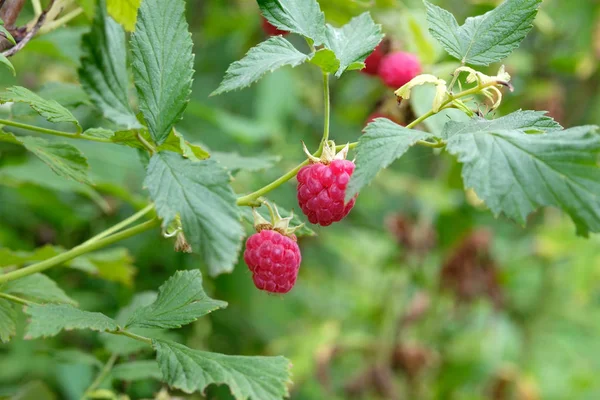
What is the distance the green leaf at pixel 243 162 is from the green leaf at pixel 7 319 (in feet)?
1.08

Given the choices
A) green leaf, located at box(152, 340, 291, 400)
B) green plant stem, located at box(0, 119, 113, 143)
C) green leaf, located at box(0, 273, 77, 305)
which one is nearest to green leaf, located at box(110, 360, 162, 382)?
green leaf, located at box(0, 273, 77, 305)

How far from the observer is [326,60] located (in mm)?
677

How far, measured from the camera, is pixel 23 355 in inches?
71.1

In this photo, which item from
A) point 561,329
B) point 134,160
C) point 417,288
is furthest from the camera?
point 561,329

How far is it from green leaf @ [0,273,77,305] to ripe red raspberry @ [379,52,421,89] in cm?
67

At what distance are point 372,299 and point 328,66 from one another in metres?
2.03

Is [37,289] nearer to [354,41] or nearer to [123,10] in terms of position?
[123,10]

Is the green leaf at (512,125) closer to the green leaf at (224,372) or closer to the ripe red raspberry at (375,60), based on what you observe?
the green leaf at (224,372)

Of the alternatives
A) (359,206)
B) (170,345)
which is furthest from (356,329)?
(170,345)

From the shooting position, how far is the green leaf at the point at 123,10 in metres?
0.89

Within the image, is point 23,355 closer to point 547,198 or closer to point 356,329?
point 356,329

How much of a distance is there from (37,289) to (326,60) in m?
0.47

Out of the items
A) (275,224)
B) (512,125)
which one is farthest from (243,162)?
(512,125)

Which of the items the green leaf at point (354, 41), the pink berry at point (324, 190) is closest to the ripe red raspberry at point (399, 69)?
the green leaf at point (354, 41)
